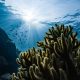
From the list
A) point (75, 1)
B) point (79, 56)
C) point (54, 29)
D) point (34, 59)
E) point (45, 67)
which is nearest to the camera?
point (45, 67)

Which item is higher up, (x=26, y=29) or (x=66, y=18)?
(x=26, y=29)

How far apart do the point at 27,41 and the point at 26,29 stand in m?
5.45

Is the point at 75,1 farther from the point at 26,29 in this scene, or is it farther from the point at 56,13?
the point at 26,29

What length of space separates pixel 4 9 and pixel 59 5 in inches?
393

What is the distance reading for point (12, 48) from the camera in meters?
33.4

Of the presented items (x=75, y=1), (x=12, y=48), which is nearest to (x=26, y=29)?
(x=12, y=48)

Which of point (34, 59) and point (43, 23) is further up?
point (43, 23)

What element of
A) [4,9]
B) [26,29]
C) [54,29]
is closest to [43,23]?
[26,29]

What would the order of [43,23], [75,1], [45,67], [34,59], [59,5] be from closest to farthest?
[45,67], [34,59], [75,1], [59,5], [43,23]

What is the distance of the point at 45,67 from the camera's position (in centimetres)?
341

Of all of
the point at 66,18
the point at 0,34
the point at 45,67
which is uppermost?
the point at 66,18

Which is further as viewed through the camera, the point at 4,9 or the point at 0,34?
the point at 4,9

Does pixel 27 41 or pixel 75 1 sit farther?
pixel 27 41

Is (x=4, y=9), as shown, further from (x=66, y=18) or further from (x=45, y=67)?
(x=45, y=67)
